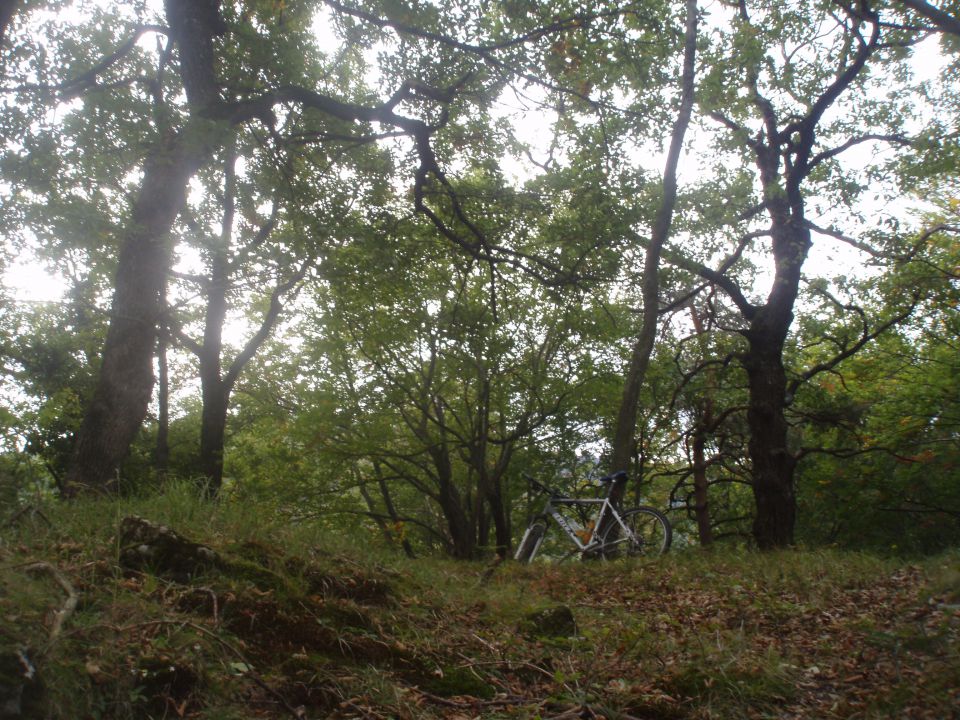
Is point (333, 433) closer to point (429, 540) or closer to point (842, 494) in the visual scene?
point (429, 540)

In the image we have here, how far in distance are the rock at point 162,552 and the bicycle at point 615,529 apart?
19.2 ft

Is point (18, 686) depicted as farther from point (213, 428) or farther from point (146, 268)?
point (213, 428)

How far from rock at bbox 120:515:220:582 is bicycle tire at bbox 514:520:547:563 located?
21.0ft

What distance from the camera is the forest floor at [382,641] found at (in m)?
2.73

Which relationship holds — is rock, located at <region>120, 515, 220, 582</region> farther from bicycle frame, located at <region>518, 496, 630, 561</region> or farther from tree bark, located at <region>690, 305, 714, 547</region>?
tree bark, located at <region>690, 305, 714, 547</region>

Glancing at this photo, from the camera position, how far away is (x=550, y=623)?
4758mm

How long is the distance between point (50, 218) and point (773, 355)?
32.6ft

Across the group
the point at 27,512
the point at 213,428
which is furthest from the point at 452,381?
the point at 27,512

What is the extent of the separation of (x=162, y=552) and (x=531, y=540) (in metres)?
6.84

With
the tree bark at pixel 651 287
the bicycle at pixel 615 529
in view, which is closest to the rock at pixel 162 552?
the bicycle at pixel 615 529

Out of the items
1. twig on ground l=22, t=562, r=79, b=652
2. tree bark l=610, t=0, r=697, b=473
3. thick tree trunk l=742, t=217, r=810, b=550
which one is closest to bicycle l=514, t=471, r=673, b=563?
tree bark l=610, t=0, r=697, b=473

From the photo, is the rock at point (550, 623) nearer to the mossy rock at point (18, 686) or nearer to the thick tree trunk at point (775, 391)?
the mossy rock at point (18, 686)

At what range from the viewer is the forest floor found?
2732 mm

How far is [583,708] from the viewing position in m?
3.43
